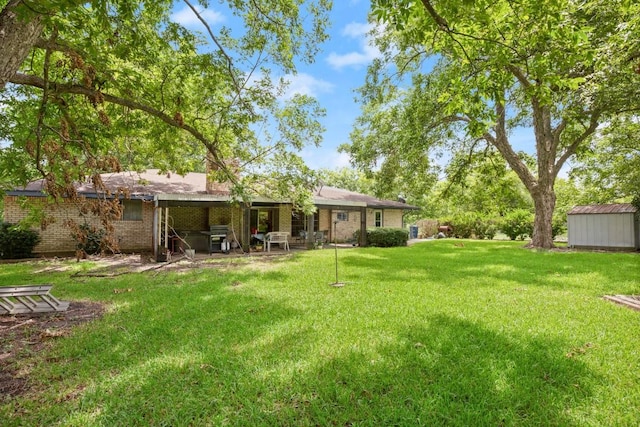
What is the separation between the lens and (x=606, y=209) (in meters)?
16.5

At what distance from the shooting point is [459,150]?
1917 cm

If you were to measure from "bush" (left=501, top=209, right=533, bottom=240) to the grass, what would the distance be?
1794cm

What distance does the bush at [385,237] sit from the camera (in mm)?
18125

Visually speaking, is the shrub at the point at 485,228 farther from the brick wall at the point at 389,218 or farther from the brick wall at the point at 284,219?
the brick wall at the point at 284,219

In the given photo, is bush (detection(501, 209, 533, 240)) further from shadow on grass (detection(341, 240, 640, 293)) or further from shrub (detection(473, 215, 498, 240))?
shadow on grass (detection(341, 240, 640, 293))

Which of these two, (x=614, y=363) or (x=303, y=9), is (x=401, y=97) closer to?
(x=303, y=9)

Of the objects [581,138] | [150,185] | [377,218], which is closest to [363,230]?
[377,218]

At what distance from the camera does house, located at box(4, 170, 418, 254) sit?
498 inches

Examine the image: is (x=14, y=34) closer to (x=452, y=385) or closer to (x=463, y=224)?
(x=452, y=385)

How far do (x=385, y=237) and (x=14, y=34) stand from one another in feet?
53.9

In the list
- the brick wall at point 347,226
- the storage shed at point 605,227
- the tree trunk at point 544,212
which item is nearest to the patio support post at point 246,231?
the brick wall at point 347,226

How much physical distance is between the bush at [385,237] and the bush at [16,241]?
47.2 feet

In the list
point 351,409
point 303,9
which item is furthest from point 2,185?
point 351,409

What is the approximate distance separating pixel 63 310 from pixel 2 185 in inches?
228
